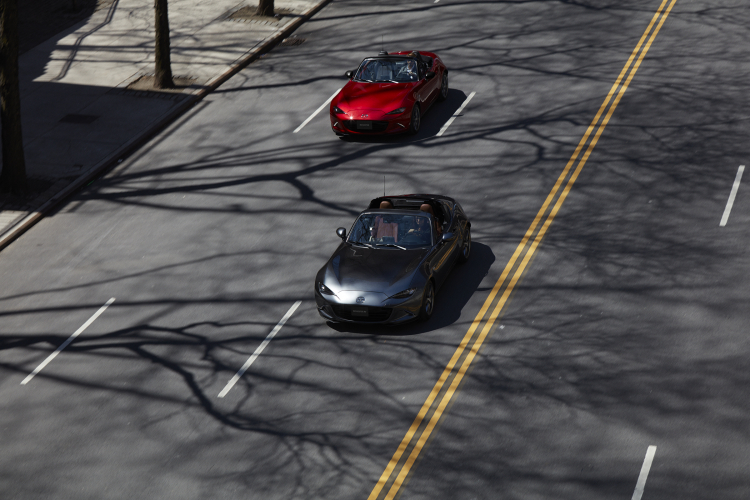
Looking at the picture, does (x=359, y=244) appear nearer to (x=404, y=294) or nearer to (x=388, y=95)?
(x=404, y=294)

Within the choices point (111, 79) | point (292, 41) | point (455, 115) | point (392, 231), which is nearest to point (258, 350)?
point (392, 231)

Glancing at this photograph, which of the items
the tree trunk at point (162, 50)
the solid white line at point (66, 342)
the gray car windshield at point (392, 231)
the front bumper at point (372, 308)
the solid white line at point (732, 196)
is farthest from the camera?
the tree trunk at point (162, 50)

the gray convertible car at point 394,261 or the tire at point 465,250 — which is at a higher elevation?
the gray convertible car at point 394,261

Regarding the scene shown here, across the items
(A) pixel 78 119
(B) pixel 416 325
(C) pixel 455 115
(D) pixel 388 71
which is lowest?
(A) pixel 78 119

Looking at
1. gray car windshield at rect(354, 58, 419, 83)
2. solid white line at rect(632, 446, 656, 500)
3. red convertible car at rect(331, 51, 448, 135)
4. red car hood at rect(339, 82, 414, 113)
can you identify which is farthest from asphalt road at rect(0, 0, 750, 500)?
gray car windshield at rect(354, 58, 419, 83)

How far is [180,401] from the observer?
40.1 feet

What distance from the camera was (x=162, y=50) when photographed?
23625mm

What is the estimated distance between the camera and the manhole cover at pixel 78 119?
73.7ft

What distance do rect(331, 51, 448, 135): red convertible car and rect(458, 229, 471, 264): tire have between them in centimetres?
542

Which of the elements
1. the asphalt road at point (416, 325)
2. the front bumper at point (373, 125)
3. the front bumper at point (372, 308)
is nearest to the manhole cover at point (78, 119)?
the asphalt road at point (416, 325)

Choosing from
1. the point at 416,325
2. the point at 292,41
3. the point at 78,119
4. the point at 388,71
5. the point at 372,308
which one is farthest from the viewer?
the point at 292,41

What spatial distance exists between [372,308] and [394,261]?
3.12 ft

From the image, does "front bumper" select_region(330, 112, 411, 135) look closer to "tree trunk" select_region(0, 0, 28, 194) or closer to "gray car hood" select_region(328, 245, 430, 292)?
"gray car hood" select_region(328, 245, 430, 292)

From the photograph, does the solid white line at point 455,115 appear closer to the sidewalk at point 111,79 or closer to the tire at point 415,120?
the tire at point 415,120
